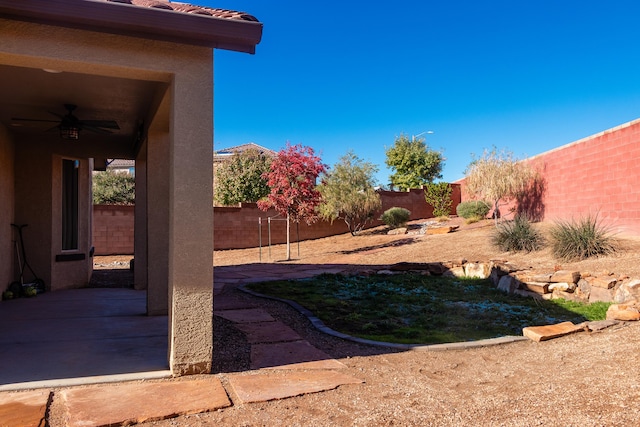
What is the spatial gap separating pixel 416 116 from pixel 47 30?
30.0 m

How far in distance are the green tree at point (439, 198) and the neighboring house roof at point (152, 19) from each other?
20092 mm

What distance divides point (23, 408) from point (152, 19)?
8.76ft

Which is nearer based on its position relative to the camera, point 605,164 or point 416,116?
point 605,164

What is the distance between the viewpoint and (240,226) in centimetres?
1866

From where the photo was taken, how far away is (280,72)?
822 inches

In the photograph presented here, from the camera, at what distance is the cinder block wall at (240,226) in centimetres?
1684

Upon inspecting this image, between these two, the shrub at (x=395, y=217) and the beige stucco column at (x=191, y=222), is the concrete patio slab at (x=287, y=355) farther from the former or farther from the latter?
the shrub at (x=395, y=217)

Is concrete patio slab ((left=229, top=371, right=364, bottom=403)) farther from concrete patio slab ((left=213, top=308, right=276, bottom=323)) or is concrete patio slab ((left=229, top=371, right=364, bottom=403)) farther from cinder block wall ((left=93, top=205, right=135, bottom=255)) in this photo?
cinder block wall ((left=93, top=205, right=135, bottom=255))

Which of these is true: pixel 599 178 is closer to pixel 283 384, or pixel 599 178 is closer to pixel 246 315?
pixel 246 315

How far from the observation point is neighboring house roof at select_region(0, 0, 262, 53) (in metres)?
3.04

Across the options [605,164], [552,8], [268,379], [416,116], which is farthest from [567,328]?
[416,116]

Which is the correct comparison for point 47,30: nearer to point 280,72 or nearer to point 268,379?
point 268,379

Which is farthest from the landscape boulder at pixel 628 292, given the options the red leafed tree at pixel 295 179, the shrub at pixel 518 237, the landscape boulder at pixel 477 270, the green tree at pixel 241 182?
the green tree at pixel 241 182

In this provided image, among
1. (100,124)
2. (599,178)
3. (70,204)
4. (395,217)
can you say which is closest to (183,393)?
(100,124)
